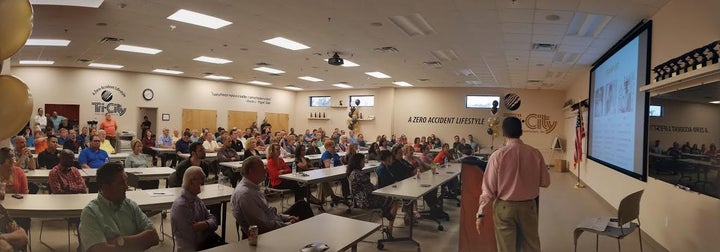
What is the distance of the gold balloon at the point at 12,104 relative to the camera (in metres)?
1.65

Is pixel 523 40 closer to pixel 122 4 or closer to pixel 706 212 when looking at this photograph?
pixel 706 212

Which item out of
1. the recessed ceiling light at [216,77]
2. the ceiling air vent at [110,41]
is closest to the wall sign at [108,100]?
the recessed ceiling light at [216,77]

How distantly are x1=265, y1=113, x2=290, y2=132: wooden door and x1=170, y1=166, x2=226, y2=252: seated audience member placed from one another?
16.8 m

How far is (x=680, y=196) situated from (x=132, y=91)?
16363mm

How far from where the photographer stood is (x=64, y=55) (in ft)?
36.8

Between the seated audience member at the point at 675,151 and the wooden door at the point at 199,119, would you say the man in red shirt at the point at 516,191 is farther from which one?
the wooden door at the point at 199,119

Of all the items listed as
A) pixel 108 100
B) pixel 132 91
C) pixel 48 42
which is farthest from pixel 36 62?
pixel 48 42

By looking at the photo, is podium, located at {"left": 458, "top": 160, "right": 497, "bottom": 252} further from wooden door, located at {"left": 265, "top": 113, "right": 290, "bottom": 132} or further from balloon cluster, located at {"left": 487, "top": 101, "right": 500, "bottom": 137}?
wooden door, located at {"left": 265, "top": 113, "right": 290, "bottom": 132}

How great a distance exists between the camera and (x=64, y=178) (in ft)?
15.2

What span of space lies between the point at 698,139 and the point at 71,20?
963 centimetres

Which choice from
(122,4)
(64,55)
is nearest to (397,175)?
(122,4)

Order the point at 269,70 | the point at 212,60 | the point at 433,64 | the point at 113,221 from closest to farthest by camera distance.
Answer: the point at 113,221 → the point at 433,64 → the point at 212,60 → the point at 269,70

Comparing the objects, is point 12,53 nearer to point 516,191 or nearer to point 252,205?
point 252,205

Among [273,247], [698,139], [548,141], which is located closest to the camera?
[273,247]
